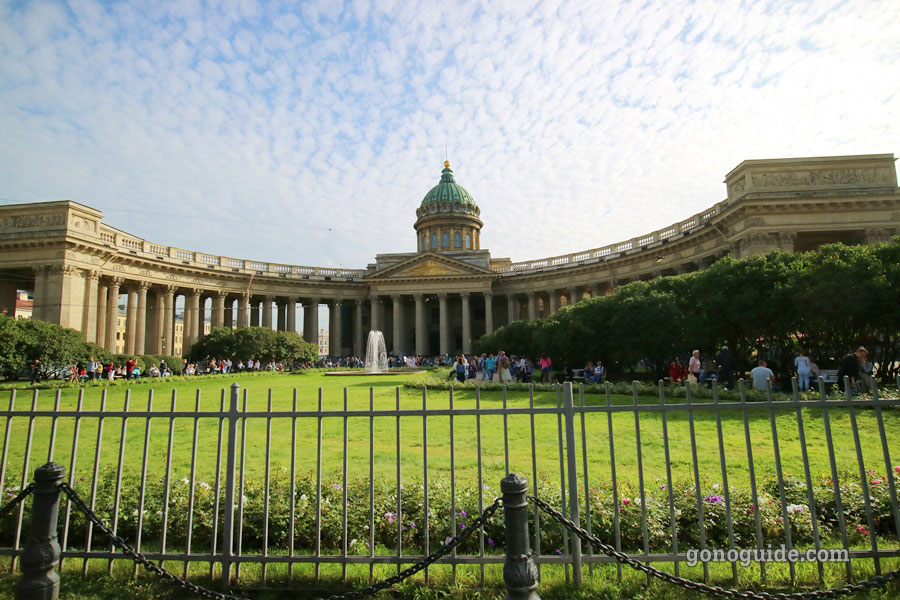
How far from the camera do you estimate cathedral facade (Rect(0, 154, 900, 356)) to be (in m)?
33.9

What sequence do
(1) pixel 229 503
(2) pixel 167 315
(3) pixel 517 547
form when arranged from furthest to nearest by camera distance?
(2) pixel 167 315
(1) pixel 229 503
(3) pixel 517 547

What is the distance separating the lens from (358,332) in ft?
221

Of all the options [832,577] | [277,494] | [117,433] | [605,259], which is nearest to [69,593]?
[277,494]

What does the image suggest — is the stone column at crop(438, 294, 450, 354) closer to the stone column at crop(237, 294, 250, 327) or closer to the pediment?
the pediment

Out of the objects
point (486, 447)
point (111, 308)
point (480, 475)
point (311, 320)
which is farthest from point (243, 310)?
point (480, 475)

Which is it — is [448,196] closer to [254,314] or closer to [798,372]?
[254,314]

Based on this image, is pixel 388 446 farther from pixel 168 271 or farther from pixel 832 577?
pixel 168 271

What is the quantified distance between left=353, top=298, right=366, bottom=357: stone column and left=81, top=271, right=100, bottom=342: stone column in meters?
28.5

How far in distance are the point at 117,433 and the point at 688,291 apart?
75.0 ft

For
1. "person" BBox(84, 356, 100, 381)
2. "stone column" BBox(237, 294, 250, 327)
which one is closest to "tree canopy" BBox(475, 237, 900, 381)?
"person" BBox(84, 356, 100, 381)

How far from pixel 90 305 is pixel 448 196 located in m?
48.2

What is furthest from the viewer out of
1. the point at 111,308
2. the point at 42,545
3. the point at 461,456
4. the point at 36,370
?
the point at 111,308

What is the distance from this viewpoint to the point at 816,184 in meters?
34.2

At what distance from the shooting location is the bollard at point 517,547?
149 inches
